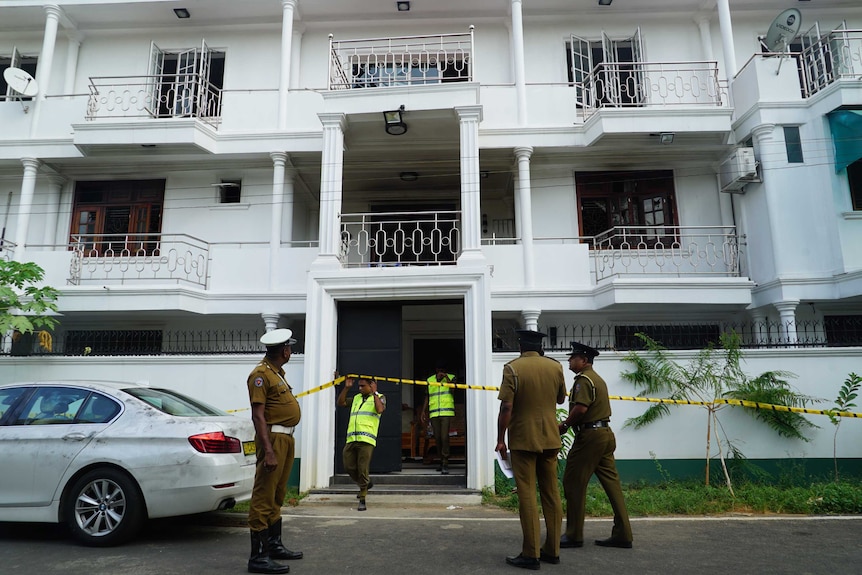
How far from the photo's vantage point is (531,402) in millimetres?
4762

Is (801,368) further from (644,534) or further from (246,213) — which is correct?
(246,213)

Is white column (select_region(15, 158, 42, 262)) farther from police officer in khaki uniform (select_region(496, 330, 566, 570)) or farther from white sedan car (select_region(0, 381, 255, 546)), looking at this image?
police officer in khaki uniform (select_region(496, 330, 566, 570))

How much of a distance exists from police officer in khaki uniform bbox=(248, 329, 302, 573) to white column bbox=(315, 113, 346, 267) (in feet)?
14.4

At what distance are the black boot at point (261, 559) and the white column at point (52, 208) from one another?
34.6 feet

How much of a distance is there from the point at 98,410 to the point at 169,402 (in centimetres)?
64

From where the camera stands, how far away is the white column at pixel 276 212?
10.9 meters

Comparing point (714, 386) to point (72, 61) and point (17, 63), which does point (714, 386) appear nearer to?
point (72, 61)

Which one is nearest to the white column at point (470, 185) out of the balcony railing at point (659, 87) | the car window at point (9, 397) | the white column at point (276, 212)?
the balcony railing at point (659, 87)

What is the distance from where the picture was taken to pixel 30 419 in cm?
554

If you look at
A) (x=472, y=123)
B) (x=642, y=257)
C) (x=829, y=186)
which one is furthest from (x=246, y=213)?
(x=829, y=186)

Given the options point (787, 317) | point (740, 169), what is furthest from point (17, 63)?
point (787, 317)

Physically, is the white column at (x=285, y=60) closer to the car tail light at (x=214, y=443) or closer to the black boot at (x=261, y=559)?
the car tail light at (x=214, y=443)

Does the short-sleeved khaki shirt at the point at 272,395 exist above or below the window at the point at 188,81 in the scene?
below

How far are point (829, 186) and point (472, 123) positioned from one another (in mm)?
6464
